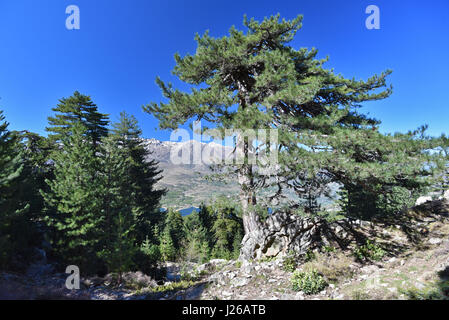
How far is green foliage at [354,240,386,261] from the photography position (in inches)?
288

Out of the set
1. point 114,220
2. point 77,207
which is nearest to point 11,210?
point 77,207

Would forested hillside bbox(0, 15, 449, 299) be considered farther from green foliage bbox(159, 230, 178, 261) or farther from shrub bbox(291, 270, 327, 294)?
green foliage bbox(159, 230, 178, 261)

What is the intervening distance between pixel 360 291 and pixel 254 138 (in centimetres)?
618

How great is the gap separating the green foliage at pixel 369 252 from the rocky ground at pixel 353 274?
0.07m

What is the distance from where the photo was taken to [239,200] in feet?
27.7

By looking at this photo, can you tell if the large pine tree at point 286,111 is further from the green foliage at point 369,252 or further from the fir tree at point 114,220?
the fir tree at point 114,220

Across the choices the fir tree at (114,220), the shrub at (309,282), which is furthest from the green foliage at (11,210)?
the shrub at (309,282)

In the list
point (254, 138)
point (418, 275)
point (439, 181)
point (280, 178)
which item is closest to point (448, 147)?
point (439, 181)

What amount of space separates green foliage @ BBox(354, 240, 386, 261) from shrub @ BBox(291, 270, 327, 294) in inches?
98.1

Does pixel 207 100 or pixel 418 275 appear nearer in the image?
pixel 418 275

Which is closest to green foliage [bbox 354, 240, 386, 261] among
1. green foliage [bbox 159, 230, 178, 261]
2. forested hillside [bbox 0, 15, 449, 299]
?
forested hillside [bbox 0, 15, 449, 299]

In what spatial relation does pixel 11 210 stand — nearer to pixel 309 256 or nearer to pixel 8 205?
pixel 8 205
